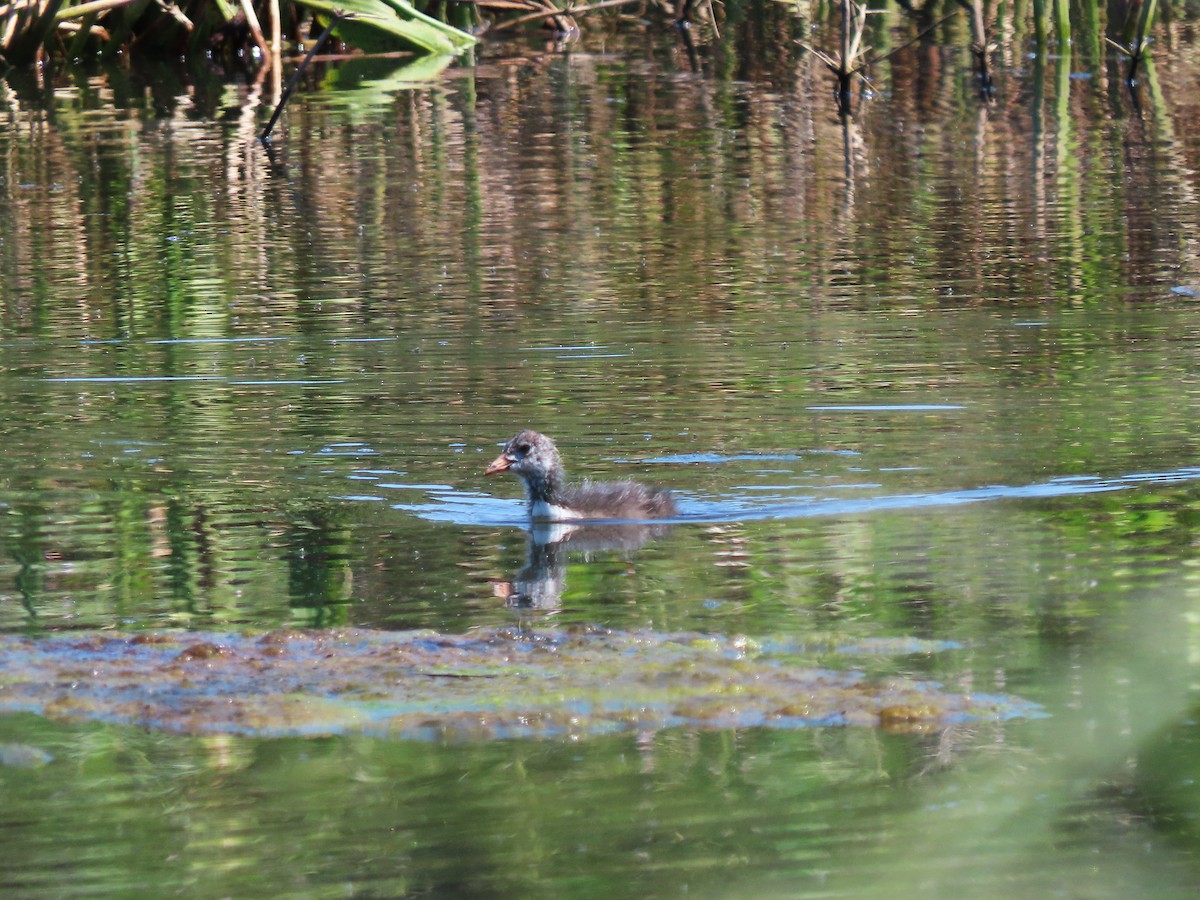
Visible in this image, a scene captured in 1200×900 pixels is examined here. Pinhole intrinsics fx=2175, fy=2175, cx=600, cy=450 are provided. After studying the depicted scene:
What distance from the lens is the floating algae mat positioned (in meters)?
4.86

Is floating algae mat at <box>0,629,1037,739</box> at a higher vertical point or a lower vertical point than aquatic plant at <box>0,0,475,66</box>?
lower

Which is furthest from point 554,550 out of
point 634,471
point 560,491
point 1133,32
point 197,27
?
point 1133,32

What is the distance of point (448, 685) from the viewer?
5121 mm

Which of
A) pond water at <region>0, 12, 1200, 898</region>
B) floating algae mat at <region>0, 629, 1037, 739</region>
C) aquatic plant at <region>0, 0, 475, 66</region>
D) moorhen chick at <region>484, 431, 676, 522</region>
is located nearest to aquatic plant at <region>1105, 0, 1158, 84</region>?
pond water at <region>0, 12, 1200, 898</region>

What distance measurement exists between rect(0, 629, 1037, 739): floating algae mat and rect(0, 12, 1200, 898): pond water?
87 mm

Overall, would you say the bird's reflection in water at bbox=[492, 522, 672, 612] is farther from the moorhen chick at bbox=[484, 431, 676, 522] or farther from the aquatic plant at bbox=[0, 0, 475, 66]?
the aquatic plant at bbox=[0, 0, 475, 66]

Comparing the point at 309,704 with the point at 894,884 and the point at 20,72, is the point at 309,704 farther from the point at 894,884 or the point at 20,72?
the point at 20,72

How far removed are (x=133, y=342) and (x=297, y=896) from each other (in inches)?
271

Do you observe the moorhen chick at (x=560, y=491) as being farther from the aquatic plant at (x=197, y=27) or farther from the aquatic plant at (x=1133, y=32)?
the aquatic plant at (x=1133, y=32)

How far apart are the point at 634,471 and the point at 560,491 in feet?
1.82

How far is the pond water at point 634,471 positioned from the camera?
4152mm

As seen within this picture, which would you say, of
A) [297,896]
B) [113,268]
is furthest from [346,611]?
[113,268]

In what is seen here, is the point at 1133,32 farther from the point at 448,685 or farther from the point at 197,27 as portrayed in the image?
the point at 448,685

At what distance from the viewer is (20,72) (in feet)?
79.8
